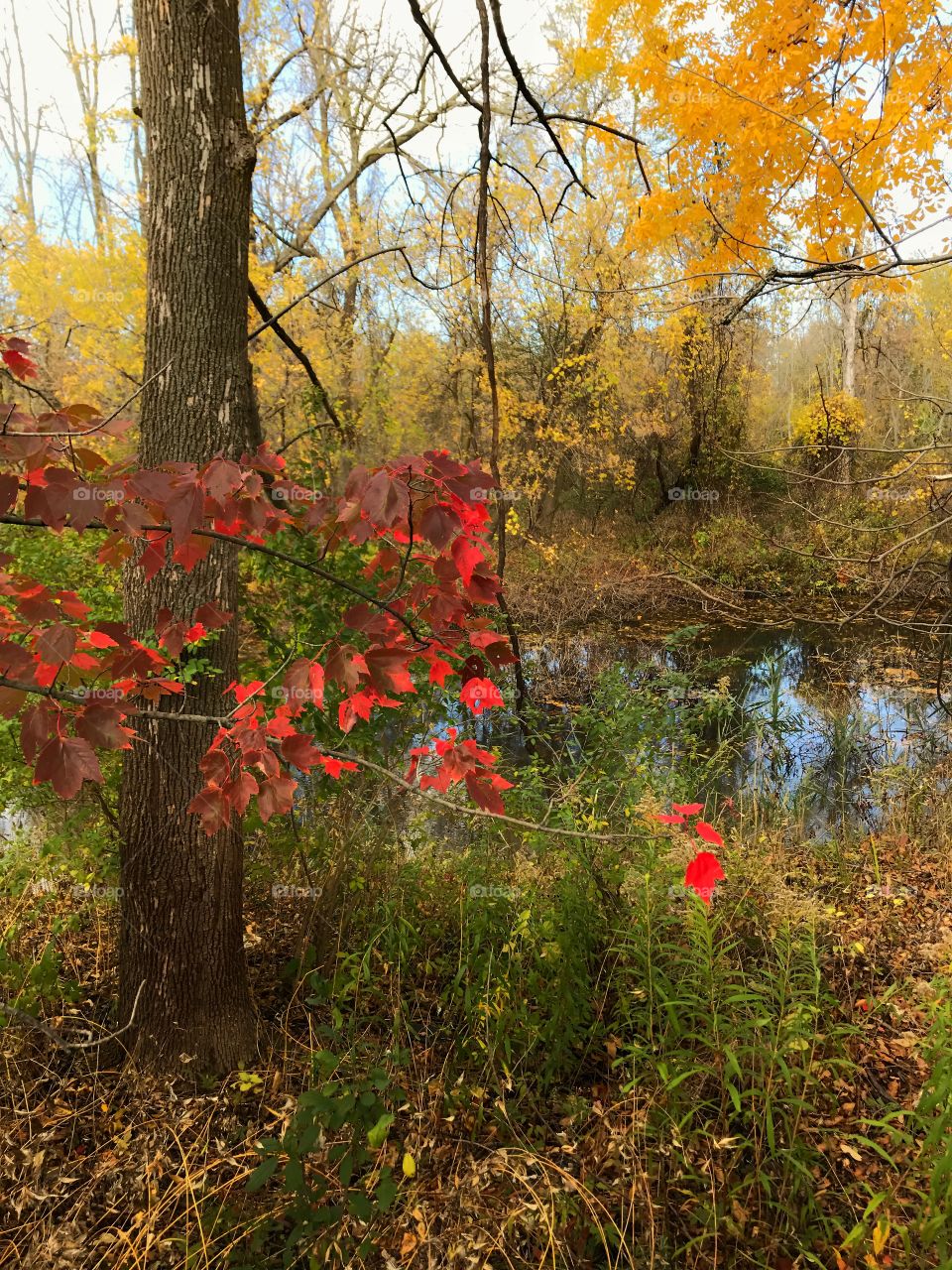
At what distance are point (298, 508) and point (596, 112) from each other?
13.7 metres

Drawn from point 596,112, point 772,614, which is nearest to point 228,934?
point 772,614

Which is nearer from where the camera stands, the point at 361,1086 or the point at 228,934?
the point at 361,1086

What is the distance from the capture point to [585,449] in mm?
13938

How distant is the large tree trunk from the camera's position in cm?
201

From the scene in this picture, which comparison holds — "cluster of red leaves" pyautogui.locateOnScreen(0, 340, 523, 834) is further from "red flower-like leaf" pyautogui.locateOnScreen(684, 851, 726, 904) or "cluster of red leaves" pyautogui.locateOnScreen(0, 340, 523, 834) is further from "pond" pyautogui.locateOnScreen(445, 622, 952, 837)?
"pond" pyautogui.locateOnScreen(445, 622, 952, 837)

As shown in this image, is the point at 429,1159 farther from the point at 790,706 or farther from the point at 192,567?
the point at 790,706

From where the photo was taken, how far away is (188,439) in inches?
81.7

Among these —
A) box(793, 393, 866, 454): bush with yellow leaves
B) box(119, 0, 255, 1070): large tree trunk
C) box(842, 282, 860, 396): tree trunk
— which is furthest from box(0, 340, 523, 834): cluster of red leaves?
box(842, 282, 860, 396): tree trunk

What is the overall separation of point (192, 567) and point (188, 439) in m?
0.82

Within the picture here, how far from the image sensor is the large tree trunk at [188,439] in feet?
6.61

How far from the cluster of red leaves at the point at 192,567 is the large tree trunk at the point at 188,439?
434mm

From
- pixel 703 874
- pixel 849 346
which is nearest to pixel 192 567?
pixel 703 874

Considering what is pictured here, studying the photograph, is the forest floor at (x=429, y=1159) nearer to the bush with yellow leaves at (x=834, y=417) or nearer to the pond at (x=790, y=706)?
the pond at (x=790, y=706)

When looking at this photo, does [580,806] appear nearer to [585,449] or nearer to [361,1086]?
[361,1086]
